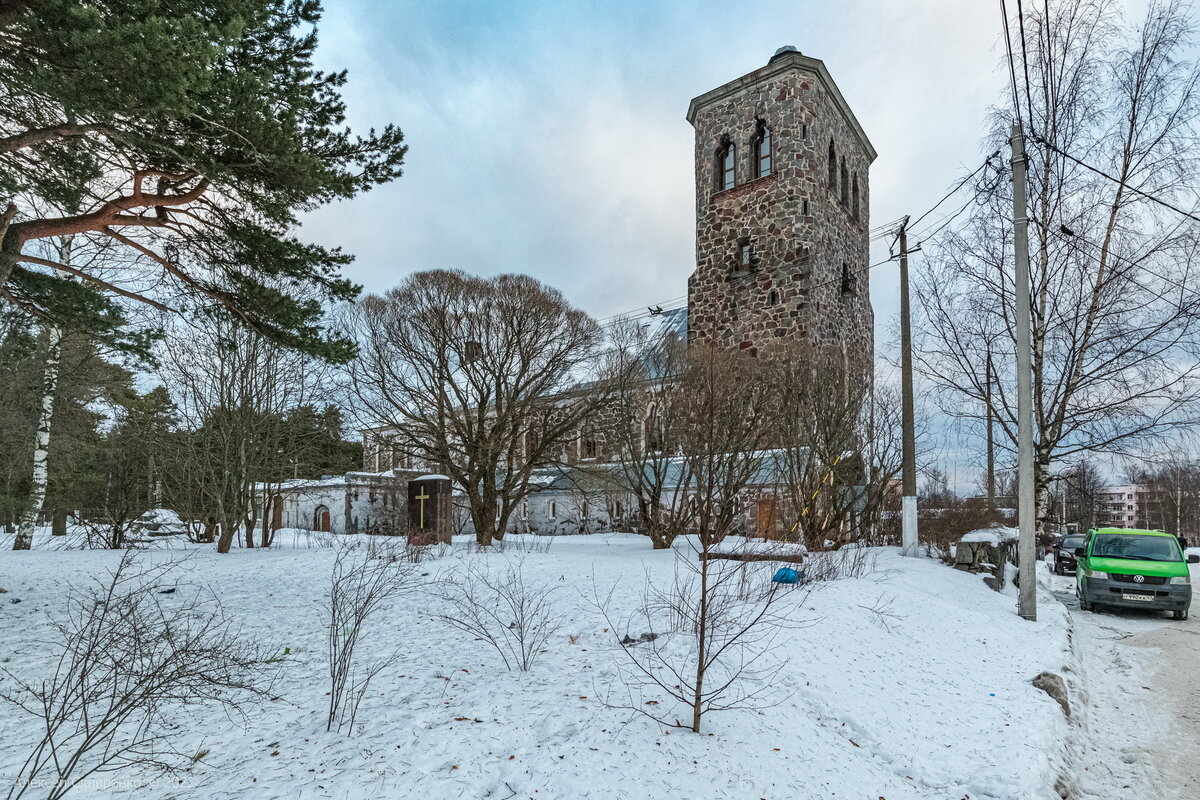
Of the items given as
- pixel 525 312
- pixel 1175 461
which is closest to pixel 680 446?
pixel 525 312

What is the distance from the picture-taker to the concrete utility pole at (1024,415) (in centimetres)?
901

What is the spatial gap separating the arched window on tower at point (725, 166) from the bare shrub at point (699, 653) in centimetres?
1849

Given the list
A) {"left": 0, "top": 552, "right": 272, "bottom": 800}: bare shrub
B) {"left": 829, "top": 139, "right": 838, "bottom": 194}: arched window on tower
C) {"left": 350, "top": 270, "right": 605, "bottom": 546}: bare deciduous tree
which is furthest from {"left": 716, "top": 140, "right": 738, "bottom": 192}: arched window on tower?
{"left": 0, "top": 552, "right": 272, "bottom": 800}: bare shrub

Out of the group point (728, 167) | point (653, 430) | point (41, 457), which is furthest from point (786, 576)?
point (728, 167)

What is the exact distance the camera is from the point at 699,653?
14.1ft

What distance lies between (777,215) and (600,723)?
64.9ft

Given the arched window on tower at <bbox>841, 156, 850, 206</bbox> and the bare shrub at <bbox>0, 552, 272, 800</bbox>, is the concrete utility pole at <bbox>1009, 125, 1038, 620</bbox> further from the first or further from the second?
the arched window on tower at <bbox>841, 156, 850, 206</bbox>

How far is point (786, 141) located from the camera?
2088 cm

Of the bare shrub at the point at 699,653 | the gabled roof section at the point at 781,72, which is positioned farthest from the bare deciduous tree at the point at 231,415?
the gabled roof section at the point at 781,72

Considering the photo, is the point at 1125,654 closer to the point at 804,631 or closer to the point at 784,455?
the point at 804,631

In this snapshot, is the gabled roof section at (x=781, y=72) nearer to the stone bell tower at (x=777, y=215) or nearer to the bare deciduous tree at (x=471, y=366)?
the stone bell tower at (x=777, y=215)

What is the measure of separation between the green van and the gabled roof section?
16573 millimetres

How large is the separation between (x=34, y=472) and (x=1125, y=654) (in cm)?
2291

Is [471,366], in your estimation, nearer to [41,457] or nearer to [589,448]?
[589,448]
